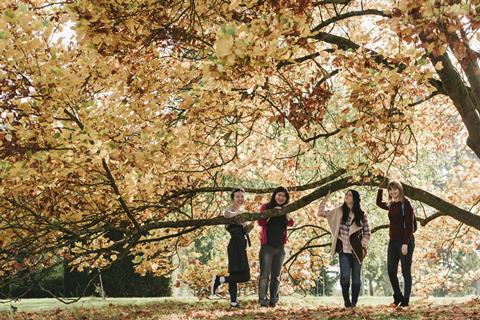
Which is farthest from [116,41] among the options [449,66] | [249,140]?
[249,140]

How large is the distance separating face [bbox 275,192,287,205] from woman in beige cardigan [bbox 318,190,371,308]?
73 cm

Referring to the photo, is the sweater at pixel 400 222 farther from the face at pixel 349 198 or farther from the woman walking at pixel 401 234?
the face at pixel 349 198

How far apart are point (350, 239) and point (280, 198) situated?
1185 millimetres

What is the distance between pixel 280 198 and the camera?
9.11 meters

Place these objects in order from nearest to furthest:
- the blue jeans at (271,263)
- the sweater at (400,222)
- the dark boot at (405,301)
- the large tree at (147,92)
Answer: the large tree at (147,92) < the sweater at (400,222) < the dark boot at (405,301) < the blue jeans at (271,263)

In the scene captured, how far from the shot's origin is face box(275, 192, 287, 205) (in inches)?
358

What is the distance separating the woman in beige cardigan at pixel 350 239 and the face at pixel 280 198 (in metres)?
0.73

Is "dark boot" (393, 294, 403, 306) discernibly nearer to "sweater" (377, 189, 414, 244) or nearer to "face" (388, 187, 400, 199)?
"sweater" (377, 189, 414, 244)

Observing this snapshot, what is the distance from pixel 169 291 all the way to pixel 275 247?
814 centimetres

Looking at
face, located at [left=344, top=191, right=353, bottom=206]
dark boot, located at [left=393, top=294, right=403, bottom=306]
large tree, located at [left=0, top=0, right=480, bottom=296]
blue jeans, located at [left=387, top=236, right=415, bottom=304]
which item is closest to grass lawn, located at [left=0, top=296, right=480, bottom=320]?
dark boot, located at [left=393, top=294, right=403, bottom=306]

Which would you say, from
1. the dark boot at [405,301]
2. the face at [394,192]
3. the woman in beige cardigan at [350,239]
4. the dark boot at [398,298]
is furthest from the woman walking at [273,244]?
the dark boot at [405,301]

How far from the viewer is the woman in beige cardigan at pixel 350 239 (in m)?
8.63

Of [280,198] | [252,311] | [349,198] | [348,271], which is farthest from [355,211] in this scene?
[252,311]

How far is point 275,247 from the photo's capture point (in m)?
9.34
